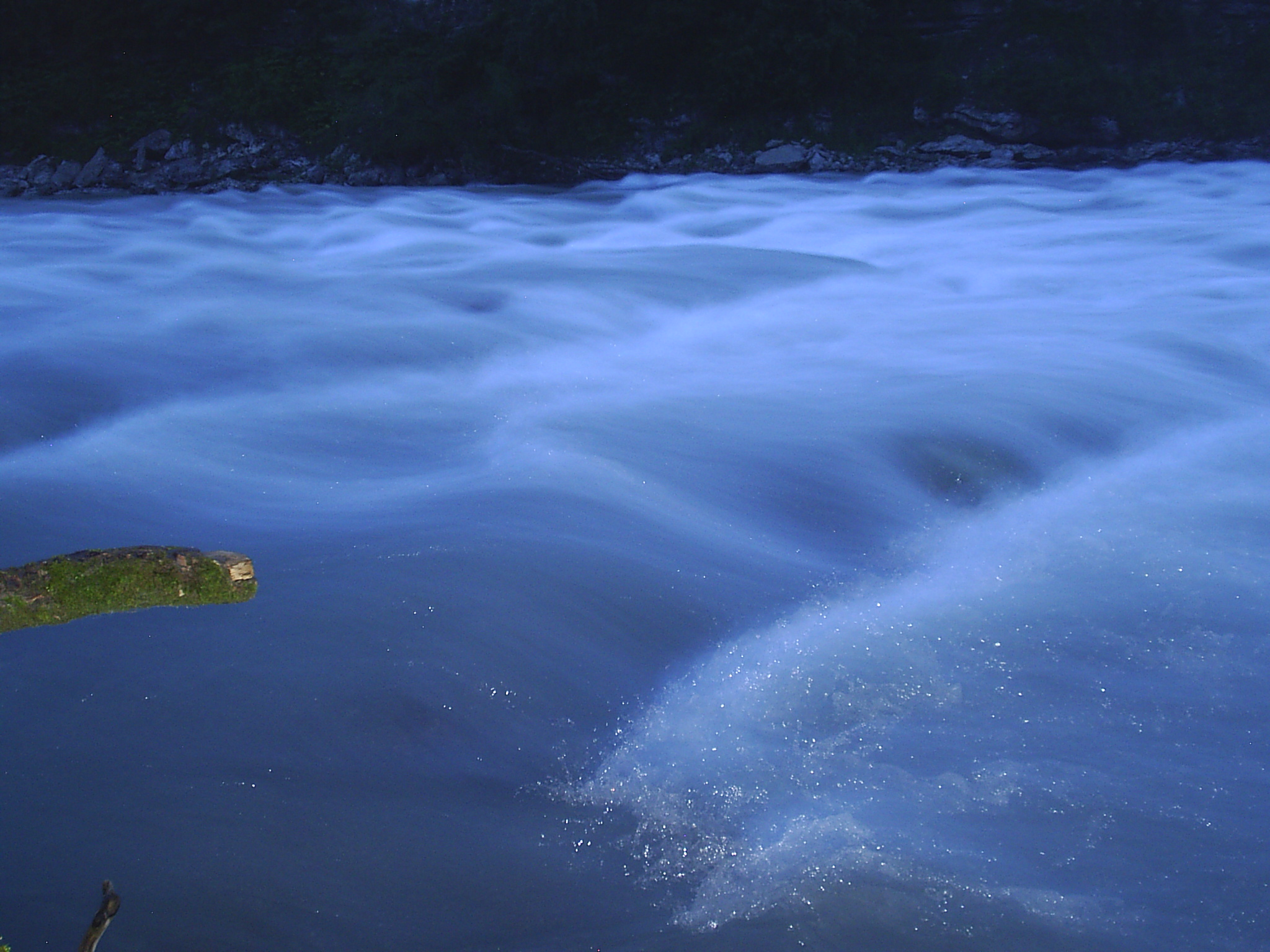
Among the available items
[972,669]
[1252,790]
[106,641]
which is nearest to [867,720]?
[972,669]

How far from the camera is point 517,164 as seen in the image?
16.9 m

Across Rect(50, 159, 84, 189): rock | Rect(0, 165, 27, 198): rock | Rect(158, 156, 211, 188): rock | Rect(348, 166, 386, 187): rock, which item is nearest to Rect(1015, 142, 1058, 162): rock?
Rect(348, 166, 386, 187): rock

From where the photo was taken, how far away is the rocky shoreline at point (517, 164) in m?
16.0

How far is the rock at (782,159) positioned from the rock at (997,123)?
282cm

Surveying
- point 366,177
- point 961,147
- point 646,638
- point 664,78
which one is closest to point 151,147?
point 366,177

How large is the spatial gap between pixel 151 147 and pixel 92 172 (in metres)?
1.11

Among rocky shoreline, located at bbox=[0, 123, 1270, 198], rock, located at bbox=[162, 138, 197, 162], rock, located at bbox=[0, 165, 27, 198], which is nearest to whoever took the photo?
rocky shoreline, located at bbox=[0, 123, 1270, 198]

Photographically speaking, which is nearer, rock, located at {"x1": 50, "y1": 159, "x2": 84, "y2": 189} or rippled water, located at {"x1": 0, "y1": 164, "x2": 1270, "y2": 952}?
rippled water, located at {"x1": 0, "y1": 164, "x2": 1270, "y2": 952}

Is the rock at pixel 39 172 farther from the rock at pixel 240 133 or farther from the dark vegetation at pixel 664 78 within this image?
the rock at pixel 240 133

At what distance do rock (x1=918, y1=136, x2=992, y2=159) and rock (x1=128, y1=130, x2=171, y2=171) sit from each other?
12218 millimetres

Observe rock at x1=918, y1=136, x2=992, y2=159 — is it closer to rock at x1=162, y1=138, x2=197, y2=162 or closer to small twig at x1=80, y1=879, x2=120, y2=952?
rock at x1=162, y1=138, x2=197, y2=162

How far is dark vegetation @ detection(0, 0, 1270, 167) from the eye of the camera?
1688 cm

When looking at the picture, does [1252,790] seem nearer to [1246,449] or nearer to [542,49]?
[1246,449]

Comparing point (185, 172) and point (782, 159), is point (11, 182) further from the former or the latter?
point (782, 159)
